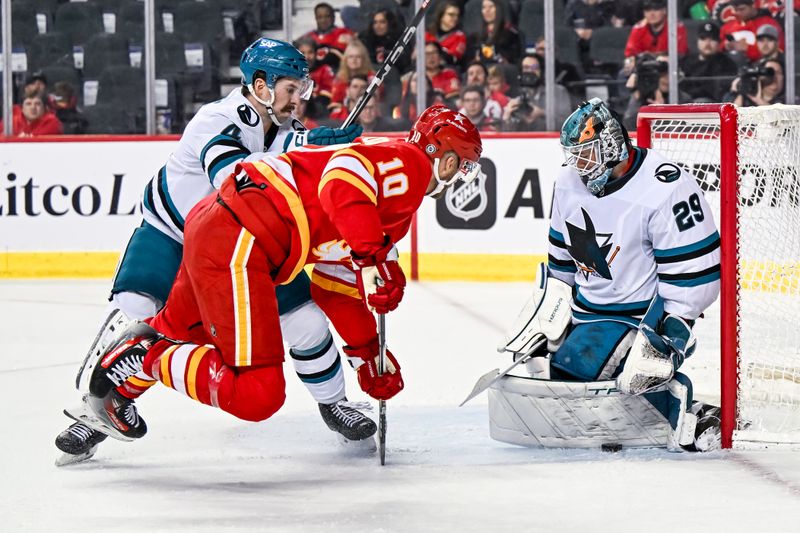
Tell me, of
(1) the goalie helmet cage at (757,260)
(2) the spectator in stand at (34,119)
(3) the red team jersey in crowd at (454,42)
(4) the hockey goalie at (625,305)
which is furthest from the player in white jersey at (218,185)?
(2) the spectator in stand at (34,119)

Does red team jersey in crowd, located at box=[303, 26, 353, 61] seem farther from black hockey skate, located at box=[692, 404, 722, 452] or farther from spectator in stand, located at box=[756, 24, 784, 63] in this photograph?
black hockey skate, located at box=[692, 404, 722, 452]

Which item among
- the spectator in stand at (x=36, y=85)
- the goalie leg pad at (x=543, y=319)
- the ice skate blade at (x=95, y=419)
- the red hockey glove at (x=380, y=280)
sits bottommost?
the ice skate blade at (x=95, y=419)

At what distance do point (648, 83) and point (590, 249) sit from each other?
368cm

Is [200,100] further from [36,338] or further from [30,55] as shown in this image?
[36,338]

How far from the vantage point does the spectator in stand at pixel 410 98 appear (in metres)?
6.82

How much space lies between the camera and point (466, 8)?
685 cm

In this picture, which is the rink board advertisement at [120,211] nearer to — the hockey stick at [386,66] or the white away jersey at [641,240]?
the hockey stick at [386,66]

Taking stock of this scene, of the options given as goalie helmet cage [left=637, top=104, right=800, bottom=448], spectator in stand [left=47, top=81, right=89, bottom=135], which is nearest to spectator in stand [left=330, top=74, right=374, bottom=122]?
spectator in stand [left=47, top=81, right=89, bottom=135]

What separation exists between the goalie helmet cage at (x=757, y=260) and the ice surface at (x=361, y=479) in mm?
216

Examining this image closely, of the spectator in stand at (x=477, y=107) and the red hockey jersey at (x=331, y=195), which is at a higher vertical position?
the spectator in stand at (x=477, y=107)

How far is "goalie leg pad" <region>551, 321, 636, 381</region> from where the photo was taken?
3092 mm

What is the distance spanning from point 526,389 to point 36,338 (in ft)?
8.26

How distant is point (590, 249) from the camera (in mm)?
3129

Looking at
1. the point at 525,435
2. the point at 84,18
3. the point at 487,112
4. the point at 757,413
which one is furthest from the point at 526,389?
the point at 84,18
